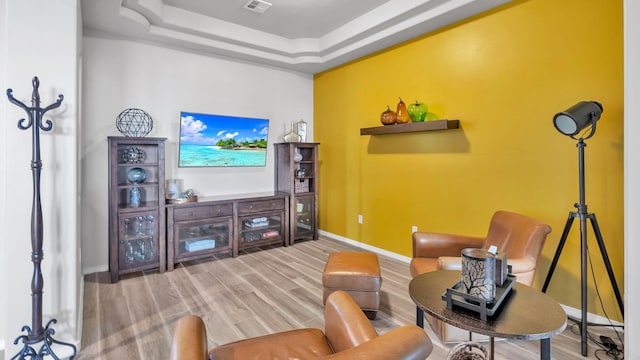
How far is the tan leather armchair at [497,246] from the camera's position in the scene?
2.22m

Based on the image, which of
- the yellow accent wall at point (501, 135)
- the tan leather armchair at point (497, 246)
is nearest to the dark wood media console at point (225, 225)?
the yellow accent wall at point (501, 135)

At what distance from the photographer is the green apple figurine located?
3658 mm

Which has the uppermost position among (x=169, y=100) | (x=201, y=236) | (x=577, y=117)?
(x=169, y=100)

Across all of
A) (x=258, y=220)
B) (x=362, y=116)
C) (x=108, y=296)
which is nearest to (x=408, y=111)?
(x=362, y=116)

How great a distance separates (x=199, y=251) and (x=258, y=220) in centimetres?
88

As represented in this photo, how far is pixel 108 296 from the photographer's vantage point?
3.03 m

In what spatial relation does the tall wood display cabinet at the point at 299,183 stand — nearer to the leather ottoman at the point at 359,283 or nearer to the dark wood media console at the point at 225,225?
the dark wood media console at the point at 225,225

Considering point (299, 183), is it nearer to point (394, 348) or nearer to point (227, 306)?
point (227, 306)

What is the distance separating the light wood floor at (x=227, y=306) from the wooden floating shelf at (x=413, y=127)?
1.64 metres

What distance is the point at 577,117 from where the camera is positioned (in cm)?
214

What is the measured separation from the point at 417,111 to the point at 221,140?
2.64 m

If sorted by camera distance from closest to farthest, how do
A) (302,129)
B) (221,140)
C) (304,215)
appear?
(221,140)
(304,215)
(302,129)

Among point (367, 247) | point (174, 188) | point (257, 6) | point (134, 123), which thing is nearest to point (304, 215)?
point (367, 247)

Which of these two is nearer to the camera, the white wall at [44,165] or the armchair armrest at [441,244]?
the white wall at [44,165]
